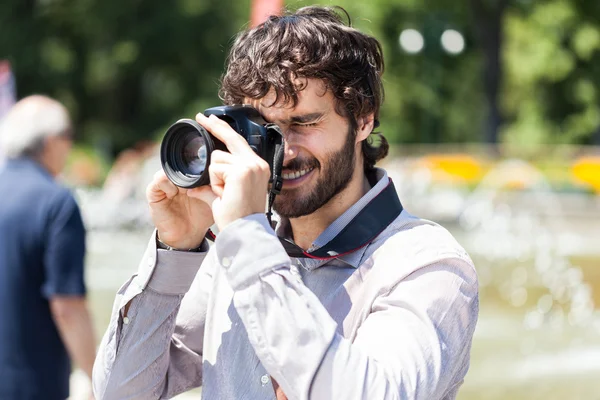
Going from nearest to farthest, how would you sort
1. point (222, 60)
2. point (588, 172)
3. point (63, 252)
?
point (63, 252), point (588, 172), point (222, 60)

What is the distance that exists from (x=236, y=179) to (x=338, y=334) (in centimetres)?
33

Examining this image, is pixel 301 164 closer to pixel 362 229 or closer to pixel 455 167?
pixel 362 229

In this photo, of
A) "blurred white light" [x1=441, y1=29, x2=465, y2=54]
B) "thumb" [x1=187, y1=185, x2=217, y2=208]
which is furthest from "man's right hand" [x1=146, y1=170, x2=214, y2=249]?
"blurred white light" [x1=441, y1=29, x2=465, y2=54]

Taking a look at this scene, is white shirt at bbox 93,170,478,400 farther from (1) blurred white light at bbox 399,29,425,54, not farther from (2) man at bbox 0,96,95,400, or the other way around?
(1) blurred white light at bbox 399,29,425,54

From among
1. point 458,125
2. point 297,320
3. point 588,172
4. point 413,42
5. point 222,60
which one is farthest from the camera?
point 458,125

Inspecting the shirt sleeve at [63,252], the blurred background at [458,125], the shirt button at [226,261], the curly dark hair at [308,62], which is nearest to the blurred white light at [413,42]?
the blurred background at [458,125]

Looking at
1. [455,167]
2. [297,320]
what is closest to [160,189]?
[297,320]

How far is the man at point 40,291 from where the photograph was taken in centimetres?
336

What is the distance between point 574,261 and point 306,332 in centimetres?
1245

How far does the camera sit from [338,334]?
168 cm

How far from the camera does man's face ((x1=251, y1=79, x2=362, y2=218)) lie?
1.98 metres

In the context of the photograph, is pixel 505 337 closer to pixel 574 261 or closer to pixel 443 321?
pixel 574 261

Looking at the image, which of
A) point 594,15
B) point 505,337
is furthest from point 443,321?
point 594,15

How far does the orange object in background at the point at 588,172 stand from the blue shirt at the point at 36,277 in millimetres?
18129
